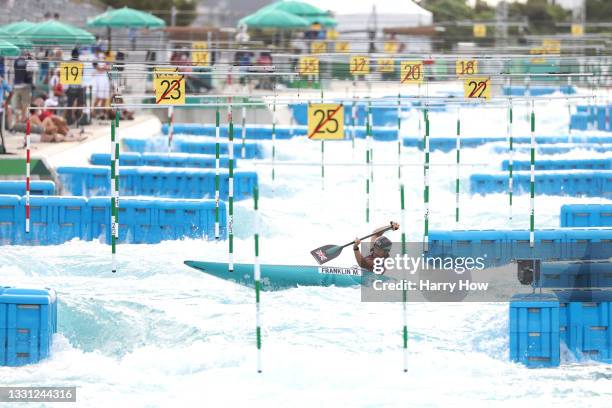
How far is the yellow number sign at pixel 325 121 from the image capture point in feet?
44.9

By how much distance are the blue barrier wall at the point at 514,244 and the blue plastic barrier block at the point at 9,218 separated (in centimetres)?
606

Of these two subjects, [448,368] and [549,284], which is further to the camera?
[549,284]

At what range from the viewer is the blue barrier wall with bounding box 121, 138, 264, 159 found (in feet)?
86.9

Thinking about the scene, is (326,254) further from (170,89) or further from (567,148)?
(567,148)

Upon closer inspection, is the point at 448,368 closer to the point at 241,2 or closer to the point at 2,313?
the point at 2,313

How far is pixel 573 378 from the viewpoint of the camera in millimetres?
12648

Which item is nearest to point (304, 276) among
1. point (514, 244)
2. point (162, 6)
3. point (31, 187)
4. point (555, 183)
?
point (514, 244)

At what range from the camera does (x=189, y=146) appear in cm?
2706

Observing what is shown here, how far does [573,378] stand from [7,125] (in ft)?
50.4

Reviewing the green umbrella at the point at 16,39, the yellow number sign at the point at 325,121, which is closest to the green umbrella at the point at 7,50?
the green umbrella at the point at 16,39

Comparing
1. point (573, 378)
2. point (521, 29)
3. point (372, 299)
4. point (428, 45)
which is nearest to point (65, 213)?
point (372, 299)

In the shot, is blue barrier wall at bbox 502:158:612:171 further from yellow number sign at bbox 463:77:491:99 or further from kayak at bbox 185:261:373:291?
kayak at bbox 185:261:373:291

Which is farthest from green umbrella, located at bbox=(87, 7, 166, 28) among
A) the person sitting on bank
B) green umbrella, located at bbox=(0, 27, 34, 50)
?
the person sitting on bank

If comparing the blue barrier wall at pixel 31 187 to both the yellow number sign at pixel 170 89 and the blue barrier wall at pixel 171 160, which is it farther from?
the yellow number sign at pixel 170 89
